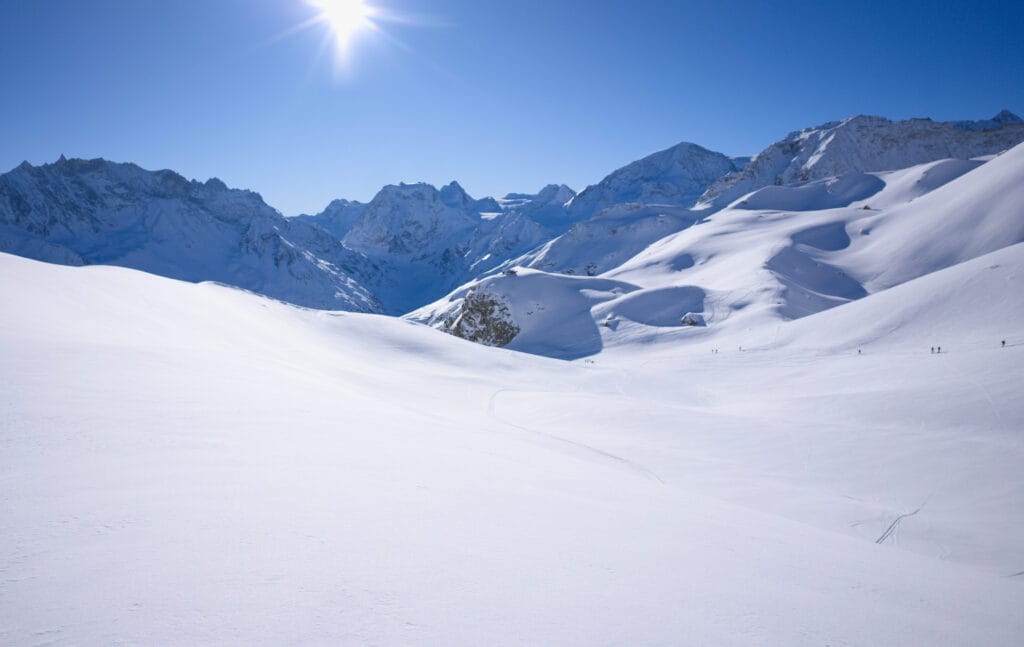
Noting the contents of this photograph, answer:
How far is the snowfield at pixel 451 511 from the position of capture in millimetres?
2314

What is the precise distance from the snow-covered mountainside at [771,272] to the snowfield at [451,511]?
22041 millimetres

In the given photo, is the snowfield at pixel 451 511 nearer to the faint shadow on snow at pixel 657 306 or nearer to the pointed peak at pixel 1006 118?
the faint shadow on snow at pixel 657 306

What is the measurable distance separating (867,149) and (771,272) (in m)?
106

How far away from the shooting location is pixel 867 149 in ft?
376

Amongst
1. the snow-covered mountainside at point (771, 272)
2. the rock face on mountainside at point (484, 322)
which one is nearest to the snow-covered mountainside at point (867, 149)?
the snow-covered mountainside at point (771, 272)

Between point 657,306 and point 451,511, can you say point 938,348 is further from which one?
point 657,306

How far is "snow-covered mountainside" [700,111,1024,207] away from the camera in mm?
107000

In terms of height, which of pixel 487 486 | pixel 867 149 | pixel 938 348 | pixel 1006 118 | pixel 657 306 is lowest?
pixel 487 486

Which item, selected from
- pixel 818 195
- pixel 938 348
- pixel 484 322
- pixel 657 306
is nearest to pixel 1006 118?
pixel 818 195

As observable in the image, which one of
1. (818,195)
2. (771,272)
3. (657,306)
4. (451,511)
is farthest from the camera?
(818,195)

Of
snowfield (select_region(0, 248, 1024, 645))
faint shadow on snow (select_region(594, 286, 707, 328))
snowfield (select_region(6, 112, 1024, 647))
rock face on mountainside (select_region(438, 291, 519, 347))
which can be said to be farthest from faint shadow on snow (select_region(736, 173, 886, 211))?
snowfield (select_region(0, 248, 1024, 645))

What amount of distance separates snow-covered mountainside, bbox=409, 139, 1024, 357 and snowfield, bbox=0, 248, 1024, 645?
22.0 metres

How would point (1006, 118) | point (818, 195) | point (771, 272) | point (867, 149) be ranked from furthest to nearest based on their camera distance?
point (1006, 118) → point (867, 149) → point (818, 195) → point (771, 272)

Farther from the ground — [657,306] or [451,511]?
[657,306]
